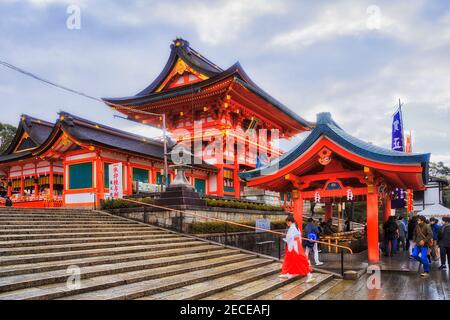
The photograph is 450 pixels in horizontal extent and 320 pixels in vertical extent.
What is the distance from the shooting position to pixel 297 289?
8.82 metres

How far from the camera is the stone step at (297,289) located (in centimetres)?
809

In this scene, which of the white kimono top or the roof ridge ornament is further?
the roof ridge ornament

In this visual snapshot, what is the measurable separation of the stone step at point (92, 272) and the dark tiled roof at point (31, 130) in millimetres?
19482

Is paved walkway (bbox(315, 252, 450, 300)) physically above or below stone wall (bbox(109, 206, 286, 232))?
below

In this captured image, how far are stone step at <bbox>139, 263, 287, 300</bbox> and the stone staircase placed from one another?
0.7 inches

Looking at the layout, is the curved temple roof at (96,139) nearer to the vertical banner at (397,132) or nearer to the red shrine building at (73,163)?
the red shrine building at (73,163)

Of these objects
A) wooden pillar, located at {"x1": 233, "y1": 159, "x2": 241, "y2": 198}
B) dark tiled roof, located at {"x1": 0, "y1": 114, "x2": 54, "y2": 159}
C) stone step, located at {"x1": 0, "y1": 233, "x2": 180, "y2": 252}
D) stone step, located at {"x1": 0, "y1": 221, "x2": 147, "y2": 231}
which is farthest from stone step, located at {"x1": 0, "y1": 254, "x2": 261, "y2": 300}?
dark tiled roof, located at {"x1": 0, "y1": 114, "x2": 54, "y2": 159}

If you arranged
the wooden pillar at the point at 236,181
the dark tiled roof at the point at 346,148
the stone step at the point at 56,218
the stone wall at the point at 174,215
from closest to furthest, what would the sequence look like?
the dark tiled roof at the point at 346,148 < the stone step at the point at 56,218 < the stone wall at the point at 174,215 < the wooden pillar at the point at 236,181

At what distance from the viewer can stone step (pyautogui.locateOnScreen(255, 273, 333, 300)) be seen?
→ 26.5 feet

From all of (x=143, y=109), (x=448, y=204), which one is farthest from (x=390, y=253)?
(x=448, y=204)

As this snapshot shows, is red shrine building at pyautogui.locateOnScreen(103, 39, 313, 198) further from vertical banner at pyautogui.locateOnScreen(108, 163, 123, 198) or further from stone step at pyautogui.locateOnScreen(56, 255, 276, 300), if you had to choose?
stone step at pyautogui.locateOnScreen(56, 255, 276, 300)

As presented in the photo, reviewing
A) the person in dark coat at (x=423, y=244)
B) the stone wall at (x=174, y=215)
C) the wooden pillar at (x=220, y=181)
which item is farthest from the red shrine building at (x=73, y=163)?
the person in dark coat at (x=423, y=244)

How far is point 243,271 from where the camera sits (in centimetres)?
1041
